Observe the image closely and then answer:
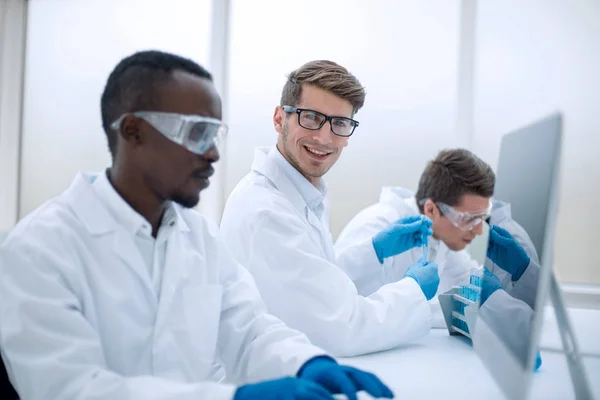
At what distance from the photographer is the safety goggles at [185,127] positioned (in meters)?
1.13

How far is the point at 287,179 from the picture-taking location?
194cm

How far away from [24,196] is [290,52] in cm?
234

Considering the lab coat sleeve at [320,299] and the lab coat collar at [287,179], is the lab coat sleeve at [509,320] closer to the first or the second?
the lab coat sleeve at [320,299]

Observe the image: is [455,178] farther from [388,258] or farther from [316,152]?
[316,152]

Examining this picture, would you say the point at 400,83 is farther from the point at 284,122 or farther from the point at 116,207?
the point at 116,207

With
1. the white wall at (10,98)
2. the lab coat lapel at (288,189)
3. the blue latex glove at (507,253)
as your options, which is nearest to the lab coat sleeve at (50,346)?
the blue latex glove at (507,253)

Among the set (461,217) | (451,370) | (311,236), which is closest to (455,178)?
(461,217)

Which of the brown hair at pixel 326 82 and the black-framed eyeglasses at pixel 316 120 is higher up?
the brown hair at pixel 326 82

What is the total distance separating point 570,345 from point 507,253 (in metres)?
0.22

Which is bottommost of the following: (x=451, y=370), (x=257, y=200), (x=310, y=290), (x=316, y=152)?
(x=451, y=370)

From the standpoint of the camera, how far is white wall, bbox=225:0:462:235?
3.61 metres

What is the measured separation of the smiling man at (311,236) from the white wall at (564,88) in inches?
61.8

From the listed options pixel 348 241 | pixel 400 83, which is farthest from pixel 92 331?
pixel 400 83

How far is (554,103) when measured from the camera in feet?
10.9
